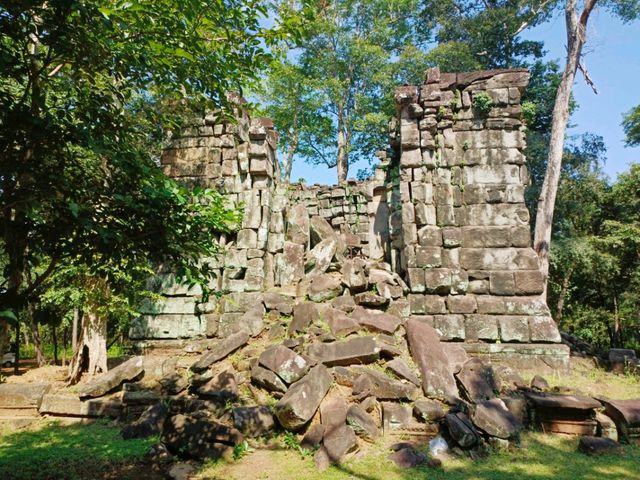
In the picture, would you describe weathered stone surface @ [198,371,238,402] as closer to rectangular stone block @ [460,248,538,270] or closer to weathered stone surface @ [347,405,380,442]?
weathered stone surface @ [347,405,380,442]

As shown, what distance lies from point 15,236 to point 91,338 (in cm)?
558

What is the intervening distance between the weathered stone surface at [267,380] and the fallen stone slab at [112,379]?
1927 millimetres

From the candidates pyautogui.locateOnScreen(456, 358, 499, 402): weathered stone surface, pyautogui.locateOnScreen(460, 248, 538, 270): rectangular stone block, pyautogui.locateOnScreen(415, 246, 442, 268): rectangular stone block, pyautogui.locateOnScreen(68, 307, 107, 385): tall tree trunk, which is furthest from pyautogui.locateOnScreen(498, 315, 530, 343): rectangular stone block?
pyautogui.locateOnScreen(68, 307, 107, 385): tall tree trunk

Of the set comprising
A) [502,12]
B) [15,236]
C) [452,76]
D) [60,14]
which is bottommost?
[15,236]

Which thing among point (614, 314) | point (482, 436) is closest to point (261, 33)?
point (482, 436)

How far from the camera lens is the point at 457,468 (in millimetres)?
4145

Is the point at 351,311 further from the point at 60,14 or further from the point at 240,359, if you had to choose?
the point at 60,14

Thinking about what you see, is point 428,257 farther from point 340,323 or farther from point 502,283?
point 340,323

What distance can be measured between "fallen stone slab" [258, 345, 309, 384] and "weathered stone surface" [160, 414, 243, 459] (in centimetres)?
100

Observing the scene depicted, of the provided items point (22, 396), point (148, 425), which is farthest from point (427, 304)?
point (22, 396)

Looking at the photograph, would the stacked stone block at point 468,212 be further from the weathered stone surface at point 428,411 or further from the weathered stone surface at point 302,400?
the weathered stone surface at point 302,400

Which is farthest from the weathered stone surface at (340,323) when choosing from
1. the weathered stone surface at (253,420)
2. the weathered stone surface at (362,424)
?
the weathered stone surface at (253,420)

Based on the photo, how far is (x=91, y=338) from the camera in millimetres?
7508

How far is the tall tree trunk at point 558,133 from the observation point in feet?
37.4
